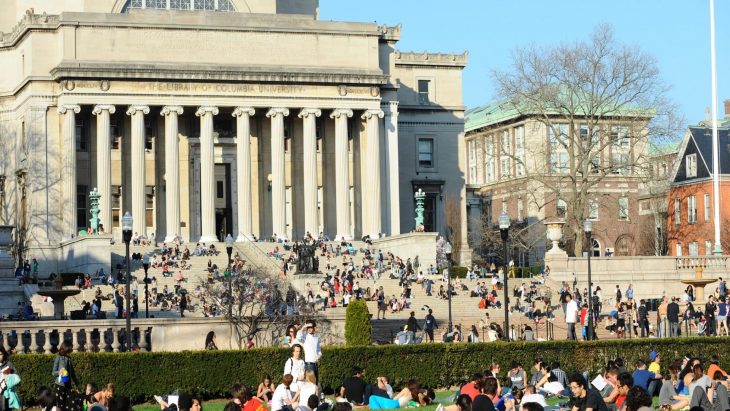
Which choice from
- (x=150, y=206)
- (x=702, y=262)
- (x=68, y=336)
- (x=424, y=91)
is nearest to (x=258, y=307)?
(x=68, y=336)

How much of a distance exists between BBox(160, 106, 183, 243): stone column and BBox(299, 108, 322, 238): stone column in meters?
7.34

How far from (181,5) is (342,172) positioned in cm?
1433

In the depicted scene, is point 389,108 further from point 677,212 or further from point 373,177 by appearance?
point 677,212

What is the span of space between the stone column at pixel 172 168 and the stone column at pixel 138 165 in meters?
1.27

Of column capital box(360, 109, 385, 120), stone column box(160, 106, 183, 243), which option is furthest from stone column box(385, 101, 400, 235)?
stone column box(160, 106, 183, 243)

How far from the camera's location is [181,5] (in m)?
93.8

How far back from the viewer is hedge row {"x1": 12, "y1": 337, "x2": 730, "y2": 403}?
131 feet

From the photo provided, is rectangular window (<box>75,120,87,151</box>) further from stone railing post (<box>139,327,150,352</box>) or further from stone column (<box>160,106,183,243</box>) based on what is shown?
stone railing post (<box>139,327,150,352</box>)

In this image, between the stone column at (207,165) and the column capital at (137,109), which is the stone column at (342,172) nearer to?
the stone column at (207,165)

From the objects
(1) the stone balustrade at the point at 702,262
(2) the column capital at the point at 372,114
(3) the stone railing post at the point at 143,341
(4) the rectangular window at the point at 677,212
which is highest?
(2) the column capital at the point at 372,114

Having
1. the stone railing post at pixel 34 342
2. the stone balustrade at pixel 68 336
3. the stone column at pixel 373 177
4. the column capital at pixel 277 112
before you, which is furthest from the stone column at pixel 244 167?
the stone railing post at pixel 34 342

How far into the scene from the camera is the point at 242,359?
4153 cm

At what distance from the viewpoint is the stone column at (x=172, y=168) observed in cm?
8650

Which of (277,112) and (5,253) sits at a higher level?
(277,112)
